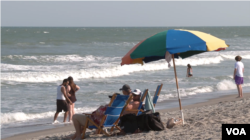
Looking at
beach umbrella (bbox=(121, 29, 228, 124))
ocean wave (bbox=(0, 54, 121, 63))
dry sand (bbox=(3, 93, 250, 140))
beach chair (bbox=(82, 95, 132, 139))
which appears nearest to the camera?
beach umbrella (bbox=(121, 29, 228, 124))

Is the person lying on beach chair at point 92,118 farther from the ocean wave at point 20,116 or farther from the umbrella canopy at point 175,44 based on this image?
the ocean wave at point 20,116

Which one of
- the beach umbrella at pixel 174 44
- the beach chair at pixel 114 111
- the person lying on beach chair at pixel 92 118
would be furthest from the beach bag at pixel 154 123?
the beach umbrella at pixel 174 44

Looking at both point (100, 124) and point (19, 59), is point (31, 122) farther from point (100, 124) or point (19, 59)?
point (19, 59)

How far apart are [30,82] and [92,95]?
4.97 m

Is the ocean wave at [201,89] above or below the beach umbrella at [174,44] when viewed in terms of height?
below

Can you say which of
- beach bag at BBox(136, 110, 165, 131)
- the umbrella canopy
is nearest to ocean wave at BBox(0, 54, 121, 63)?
beach bag at BBox(136, 110, 165, 131)

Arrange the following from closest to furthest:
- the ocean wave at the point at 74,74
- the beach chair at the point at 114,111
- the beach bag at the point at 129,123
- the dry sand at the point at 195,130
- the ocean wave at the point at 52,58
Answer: the dry sand at the point at 195,130, the beach chair at the point at 114,111, the beach bag at the point at 129,123, the ocean wave at the point at 74,74, the ocean wave at the point at 52,58

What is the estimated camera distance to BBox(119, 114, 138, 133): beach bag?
6.59 m

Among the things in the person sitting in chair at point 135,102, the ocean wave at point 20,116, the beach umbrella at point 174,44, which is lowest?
the ocean wave at point 20,116

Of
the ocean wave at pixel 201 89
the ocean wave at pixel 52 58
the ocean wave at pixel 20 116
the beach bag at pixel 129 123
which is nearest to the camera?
the beach bag at pixel 129 123

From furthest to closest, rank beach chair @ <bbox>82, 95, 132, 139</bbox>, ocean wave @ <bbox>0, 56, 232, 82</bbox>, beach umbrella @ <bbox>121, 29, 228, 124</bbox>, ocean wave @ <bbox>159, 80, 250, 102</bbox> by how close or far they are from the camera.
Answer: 1. ocean wave @ <bbox>0, 56, 232, 82</bbox>
2. ocean wave @ <bbox>159, 80, 250, 102</bbox>
3. beach chair @ <bbox>82, 95, 132, 139</bbox>
4. beach umbrella @ <bbox>121, 29, 228, 124</bbox>

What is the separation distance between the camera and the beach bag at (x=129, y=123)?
6.59 m

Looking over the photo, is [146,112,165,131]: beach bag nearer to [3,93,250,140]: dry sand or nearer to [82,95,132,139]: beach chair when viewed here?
[3,93,250,140]: dry sand

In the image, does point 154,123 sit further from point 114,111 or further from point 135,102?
point 114,111
